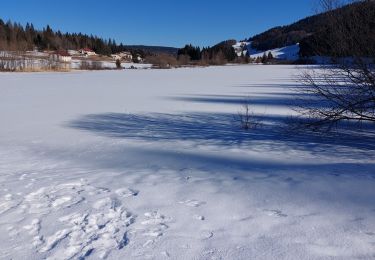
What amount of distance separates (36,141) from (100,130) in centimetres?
192

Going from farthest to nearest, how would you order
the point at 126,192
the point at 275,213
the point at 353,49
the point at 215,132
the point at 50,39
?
the point at 50,39, the point at 215,132, the point at 353,49, the point at 126,192, the point at 275,213

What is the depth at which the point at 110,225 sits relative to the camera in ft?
14.7

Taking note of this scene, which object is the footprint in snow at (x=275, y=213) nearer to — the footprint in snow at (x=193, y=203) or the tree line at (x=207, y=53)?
the footprint in snow at (x=193, y=203)

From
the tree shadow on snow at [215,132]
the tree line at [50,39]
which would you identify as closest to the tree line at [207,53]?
the tree line at [50,39]

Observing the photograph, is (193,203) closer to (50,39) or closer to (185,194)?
(185,194)

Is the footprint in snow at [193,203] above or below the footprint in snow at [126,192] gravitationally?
above

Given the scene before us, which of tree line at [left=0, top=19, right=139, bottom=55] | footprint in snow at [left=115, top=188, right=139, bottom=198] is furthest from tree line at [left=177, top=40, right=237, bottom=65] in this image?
footprint in snow at [left=115, top=188, right=139, bottom=198]

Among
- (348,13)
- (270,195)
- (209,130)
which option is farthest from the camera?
(209,130)

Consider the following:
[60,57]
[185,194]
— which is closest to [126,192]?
[185,194]

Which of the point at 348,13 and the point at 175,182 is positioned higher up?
the point at 348,13

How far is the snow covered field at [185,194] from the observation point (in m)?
3.91

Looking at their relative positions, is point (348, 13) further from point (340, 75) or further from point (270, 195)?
point (270, 195)

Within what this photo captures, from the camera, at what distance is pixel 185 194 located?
5488 millimetres

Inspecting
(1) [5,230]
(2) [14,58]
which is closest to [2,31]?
(2) [14,58]
